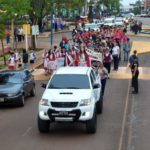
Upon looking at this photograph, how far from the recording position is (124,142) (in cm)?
1602

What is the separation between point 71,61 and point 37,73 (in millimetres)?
3807

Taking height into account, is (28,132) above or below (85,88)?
below

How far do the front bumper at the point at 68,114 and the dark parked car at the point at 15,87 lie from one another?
18.5 feet

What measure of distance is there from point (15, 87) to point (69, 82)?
199 inches

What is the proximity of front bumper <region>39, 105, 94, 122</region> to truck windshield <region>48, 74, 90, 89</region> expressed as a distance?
4.32 ft

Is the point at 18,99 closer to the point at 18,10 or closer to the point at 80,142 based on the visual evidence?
the point at 80,142

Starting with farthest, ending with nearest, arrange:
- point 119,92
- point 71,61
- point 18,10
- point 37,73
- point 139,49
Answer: point 139,49
point 18,10
point 37,73
point 71,61
point 119,92

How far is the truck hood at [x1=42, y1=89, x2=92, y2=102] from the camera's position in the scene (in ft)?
55.0

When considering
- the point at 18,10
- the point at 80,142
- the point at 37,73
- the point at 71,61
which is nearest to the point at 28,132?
the point at 80,142

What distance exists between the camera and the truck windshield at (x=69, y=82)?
17891 mm

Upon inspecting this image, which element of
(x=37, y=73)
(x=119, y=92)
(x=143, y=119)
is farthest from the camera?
(x=37, y=73)

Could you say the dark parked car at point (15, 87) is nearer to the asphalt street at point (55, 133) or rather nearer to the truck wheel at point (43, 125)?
the asphalt street at point (55, 133)

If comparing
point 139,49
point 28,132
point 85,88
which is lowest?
point 139,49

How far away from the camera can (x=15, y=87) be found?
22.7 m
